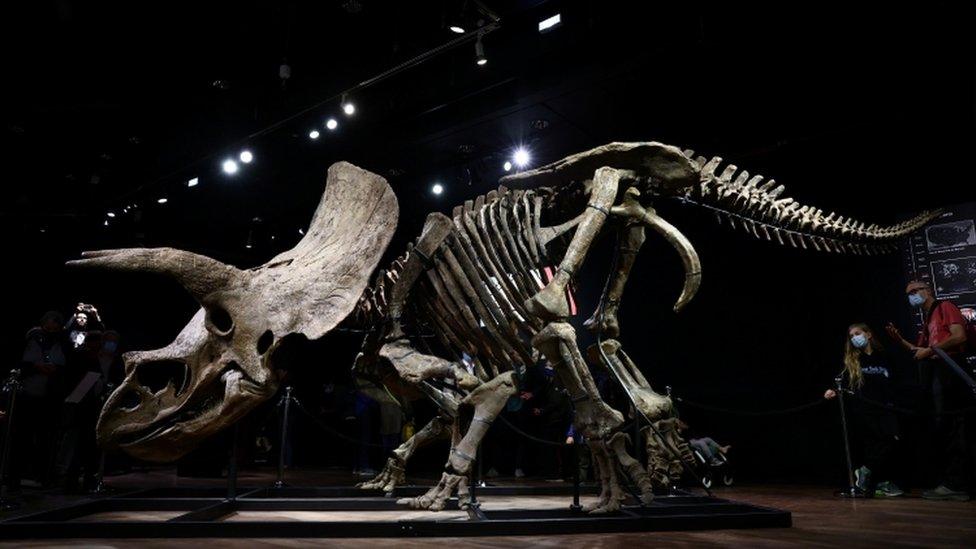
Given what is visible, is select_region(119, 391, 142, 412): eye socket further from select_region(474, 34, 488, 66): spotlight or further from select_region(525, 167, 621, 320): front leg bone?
select_region(474, 34, 488, 66): spotlight

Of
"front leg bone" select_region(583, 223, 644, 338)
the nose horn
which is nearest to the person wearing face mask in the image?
"front leg bone" select_region(583, 223, 644, 338)

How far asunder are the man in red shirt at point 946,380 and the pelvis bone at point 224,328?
17.3 ft

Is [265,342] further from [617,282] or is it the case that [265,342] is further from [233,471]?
[617,282]

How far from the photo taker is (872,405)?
6383mm

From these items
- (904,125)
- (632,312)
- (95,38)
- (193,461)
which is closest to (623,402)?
(632,312)

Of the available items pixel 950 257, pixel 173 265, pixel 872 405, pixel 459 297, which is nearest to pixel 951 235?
pixel 950 257

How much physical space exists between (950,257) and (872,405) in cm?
200

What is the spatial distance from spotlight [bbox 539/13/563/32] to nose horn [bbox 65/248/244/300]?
4.32 metres

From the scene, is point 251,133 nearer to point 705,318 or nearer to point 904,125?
point 705,318

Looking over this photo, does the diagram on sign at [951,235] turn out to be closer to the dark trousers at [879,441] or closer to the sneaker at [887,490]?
the dark trousers at [879,441]

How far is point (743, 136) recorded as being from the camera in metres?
8.02

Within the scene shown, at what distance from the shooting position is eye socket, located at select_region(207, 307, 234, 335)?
→ 393cm

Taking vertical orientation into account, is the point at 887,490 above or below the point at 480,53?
below

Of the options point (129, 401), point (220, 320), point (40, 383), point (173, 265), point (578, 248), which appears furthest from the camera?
point (129, 401)
